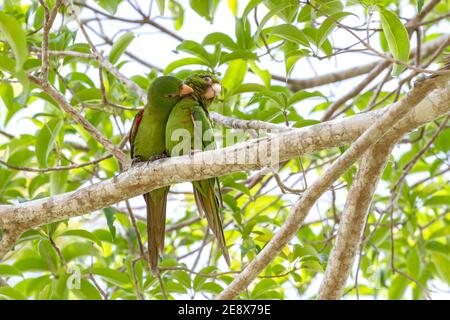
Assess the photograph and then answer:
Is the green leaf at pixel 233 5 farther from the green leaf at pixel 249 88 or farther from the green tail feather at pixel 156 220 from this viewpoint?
the green tail feather at pixel 156 220

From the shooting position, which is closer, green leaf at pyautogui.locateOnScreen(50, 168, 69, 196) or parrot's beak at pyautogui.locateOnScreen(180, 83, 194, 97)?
parrot's beak at pyautogui.locateOnScreen(180, 83, 194, 97)

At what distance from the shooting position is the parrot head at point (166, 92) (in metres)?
3.75

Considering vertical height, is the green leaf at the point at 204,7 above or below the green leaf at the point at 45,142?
above

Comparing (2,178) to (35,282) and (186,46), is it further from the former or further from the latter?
(186,46)

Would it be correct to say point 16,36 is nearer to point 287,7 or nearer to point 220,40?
point 287,7

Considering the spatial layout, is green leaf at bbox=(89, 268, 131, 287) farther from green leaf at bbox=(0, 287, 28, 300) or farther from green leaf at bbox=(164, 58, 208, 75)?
green leaf at bbox=(164, 58, 208, 75)

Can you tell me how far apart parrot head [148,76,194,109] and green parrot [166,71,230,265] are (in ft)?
0.16

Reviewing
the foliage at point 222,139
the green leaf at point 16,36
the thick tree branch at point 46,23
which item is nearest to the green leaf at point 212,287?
the foliage at point 222,139

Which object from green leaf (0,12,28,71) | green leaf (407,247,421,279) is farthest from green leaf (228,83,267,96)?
green leaf (0,12,28,71)

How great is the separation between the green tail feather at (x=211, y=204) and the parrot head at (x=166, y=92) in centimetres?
55

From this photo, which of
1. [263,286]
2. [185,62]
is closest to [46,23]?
[185,62]

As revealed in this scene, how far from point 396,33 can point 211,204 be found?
4.70 ft

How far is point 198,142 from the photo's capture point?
3547 mm

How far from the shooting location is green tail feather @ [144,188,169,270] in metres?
3.71
